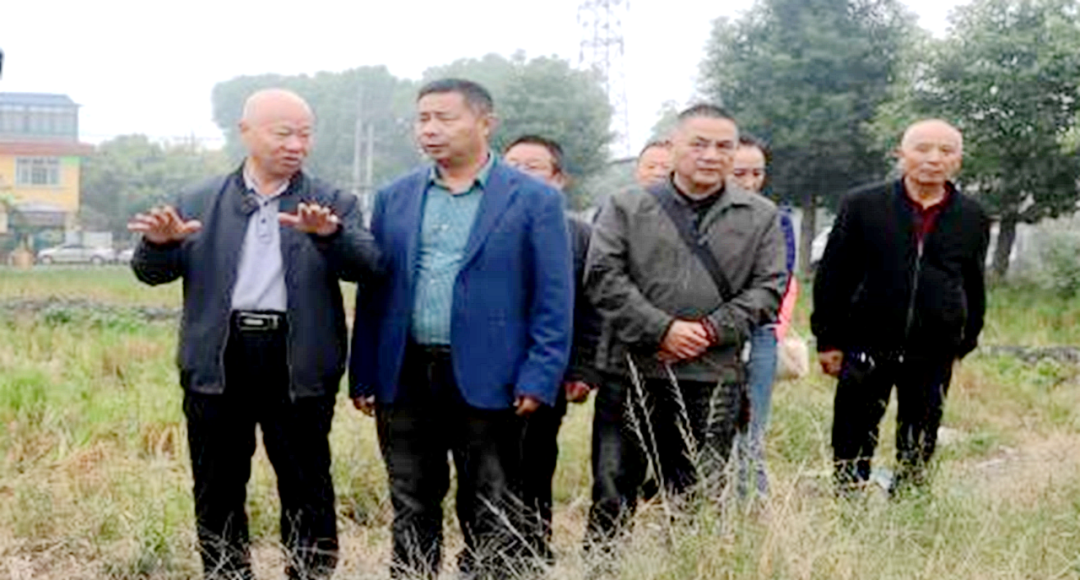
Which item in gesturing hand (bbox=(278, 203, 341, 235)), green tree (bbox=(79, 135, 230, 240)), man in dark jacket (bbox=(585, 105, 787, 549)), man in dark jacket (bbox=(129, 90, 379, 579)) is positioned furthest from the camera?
green tree (bbox=(79, 135, 230, 240))

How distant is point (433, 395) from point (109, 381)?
19.5 feet

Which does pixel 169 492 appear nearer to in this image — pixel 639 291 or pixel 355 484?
pixel 355 484

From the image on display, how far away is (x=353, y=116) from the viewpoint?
221 feet

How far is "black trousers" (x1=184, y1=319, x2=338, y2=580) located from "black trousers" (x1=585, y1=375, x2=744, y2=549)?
0.86 meters

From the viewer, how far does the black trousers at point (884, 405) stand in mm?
4785

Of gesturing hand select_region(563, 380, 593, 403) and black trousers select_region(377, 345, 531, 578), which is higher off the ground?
gesturing hand select_region(563, 380, 593, 403)

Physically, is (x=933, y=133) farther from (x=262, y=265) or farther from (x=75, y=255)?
(x=75, y=255)

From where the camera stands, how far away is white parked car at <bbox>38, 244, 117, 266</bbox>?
45906 mm

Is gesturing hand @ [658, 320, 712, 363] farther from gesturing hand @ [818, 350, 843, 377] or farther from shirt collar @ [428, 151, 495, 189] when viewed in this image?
gesturing hand @ [818, 350, 843, 377]

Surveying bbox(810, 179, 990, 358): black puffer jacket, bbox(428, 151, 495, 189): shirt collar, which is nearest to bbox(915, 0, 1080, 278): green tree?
bbox(810, 179, 990, 358): black puffer jacket

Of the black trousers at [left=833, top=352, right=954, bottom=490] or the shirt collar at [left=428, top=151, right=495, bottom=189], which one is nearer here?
the shirt collar at [left=428, top=151, right=495, bottom=189]

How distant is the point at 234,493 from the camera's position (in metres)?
3.98

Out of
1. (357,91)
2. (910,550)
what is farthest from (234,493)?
(357,91)

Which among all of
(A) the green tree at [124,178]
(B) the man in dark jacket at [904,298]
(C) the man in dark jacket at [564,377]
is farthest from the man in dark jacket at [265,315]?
(A) the green tree at [124,178]
